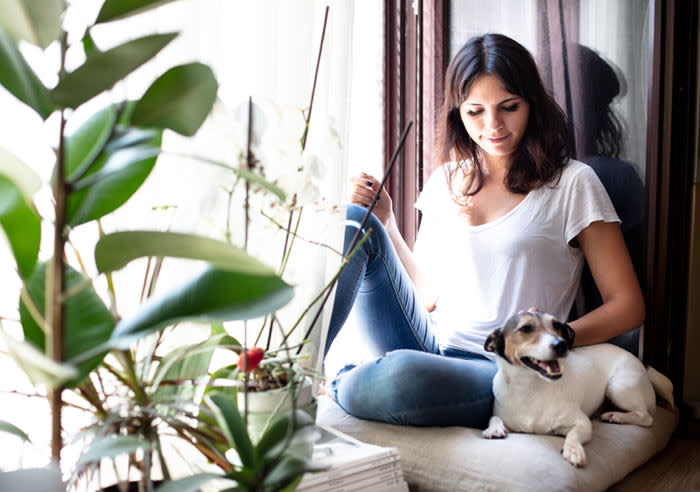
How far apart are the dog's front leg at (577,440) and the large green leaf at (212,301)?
912 mm

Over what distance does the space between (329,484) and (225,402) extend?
1.37 ft

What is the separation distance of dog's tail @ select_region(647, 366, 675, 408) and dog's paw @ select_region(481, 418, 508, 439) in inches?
19.1

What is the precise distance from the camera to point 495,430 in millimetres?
1359

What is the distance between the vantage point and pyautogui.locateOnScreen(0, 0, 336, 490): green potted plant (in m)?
0.55

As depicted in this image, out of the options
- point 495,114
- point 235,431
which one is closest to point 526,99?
point 495,114

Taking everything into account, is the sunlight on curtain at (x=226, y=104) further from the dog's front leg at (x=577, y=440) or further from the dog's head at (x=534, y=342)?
the dog's front leg at (x=577, y=440)

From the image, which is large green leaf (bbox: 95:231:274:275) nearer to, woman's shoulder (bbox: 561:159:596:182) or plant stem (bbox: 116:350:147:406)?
plant stem (bbox: 116:350:147:406)

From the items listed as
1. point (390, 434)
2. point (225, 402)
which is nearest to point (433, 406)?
point (390, 434)

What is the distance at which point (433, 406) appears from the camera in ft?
4.59

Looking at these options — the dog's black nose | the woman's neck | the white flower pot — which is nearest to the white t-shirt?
the woman's neck

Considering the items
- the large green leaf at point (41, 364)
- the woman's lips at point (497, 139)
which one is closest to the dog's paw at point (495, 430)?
the woman's lips at point (497, 139)

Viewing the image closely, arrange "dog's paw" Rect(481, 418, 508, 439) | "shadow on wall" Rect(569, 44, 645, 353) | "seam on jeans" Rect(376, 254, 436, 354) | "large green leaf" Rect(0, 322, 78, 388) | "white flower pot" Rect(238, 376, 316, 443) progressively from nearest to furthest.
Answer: "large green leaf" Rect(0, 322, 78, 388) → "white flower pot" Rect(238, 376, 316, 443) → "dog's paw" Rect(481, 418, 508, 439) → "seam on jeans" Rect(376, 254, 436, 354) → "shadow on wall" Rect(569, 44, 645, 353)

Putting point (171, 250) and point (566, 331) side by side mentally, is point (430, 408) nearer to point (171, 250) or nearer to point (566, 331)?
point (566, 331)

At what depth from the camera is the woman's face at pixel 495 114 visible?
1.65 metres
